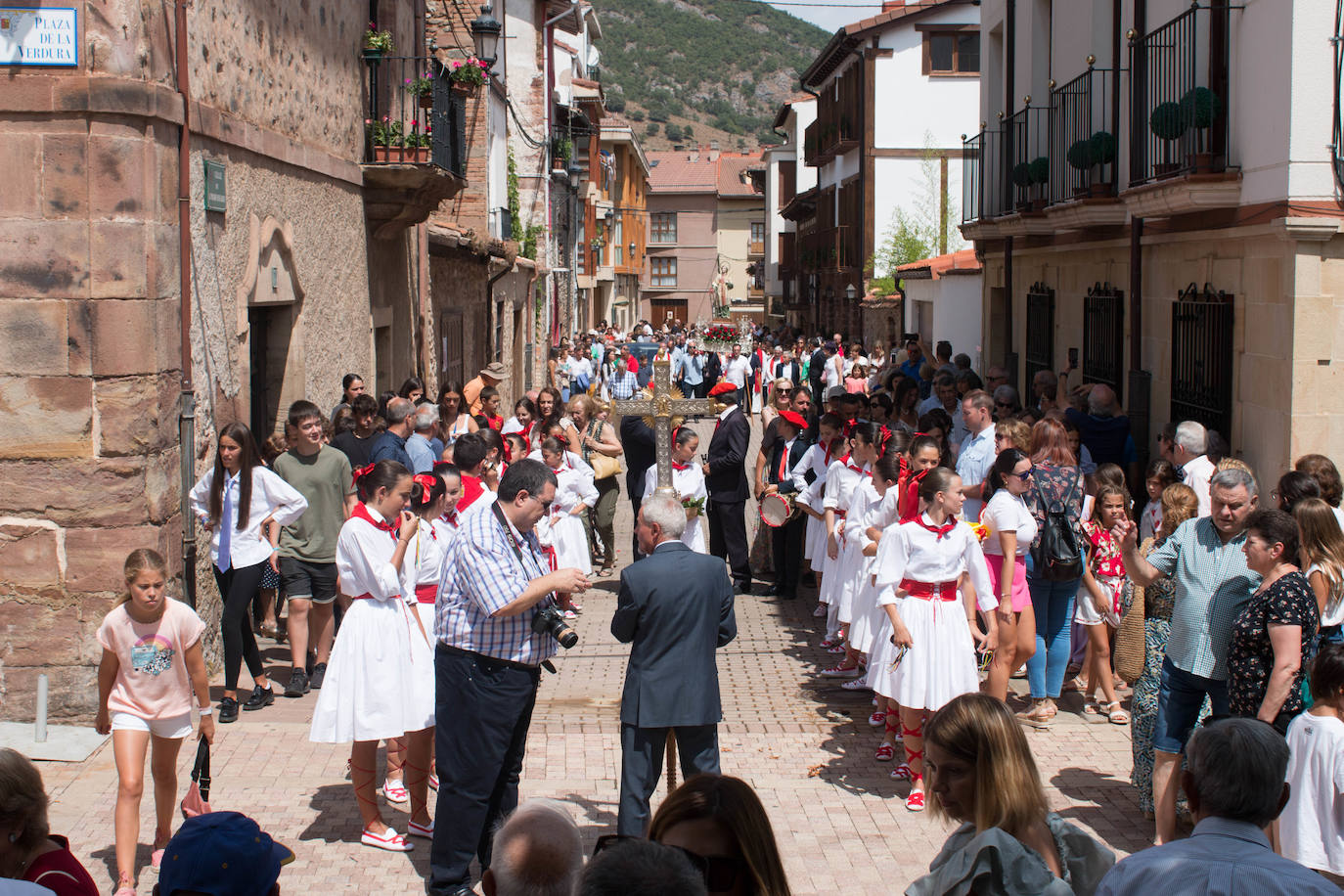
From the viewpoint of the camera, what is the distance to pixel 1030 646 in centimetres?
794

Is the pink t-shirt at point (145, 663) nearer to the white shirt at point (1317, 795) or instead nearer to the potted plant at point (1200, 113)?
the white shirt at point (1317, 795)

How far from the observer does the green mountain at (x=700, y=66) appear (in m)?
130

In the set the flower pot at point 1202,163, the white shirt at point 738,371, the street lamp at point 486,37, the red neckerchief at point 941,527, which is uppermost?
the street lamp at point 486,37

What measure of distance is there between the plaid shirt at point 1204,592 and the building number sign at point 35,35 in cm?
637

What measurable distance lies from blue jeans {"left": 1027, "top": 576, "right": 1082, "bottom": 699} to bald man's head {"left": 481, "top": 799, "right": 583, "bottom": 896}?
17.8 feet

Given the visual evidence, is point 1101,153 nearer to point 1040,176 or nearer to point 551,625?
point 1040,176

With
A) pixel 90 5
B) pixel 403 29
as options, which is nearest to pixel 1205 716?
pixel 90 5

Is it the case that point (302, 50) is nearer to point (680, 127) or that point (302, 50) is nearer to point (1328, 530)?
A: point (1328, 530)

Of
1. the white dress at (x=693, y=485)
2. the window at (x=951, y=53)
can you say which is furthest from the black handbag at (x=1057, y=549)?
the window at (x=951, y=53)

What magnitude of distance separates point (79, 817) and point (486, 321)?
18462mm

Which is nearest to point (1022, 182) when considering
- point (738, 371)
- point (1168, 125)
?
point (1168, 125)

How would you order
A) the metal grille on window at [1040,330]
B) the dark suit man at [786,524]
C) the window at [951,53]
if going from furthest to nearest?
the window at [951,53] → the metal grille on window at [1040,330] → the dark suit man at [786,524]

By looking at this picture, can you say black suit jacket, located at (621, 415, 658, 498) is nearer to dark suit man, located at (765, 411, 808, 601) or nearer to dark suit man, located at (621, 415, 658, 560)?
dark suit man, located at (621, 415, 658, 560)

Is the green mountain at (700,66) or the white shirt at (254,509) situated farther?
the green mountain at (700,66)
